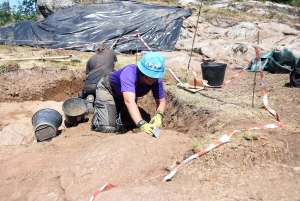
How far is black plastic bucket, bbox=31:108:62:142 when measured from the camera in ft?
16.3

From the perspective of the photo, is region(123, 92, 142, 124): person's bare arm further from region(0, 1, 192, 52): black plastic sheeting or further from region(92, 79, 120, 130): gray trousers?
region(0, 1, 192, 52): black plastic sheeting

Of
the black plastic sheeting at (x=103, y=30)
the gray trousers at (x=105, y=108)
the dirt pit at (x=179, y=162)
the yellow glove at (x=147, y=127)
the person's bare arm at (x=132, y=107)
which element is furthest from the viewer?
the black plastic sheeting at (x=103, y=30)

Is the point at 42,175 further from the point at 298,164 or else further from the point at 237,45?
the point at 237,45

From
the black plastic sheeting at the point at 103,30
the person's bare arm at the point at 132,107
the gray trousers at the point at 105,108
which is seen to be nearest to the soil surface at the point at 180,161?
the person's bare arm at the point at 132,107

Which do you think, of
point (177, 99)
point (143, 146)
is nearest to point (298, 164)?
point (143, 146)

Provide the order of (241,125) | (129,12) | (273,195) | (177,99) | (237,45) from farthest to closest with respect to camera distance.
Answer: (129,12)
(237,45)
(177,99)
(241,125)
(273,195)

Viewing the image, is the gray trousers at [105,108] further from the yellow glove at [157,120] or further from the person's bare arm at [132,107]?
the person's bare arm at [132,107]

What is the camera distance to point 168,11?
11.9 meters

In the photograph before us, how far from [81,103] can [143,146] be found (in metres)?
2.85

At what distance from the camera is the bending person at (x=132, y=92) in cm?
371

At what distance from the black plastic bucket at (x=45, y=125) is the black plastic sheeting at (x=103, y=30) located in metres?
5.93

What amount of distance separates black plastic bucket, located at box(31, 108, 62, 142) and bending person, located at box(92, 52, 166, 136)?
66cm

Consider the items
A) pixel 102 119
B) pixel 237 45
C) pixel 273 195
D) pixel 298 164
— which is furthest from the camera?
pixel 237 45

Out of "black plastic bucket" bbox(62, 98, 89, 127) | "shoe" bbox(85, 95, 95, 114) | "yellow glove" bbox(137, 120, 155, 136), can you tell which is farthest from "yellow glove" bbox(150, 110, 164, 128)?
"shoe" bbox(85, 95, 95, 114)
